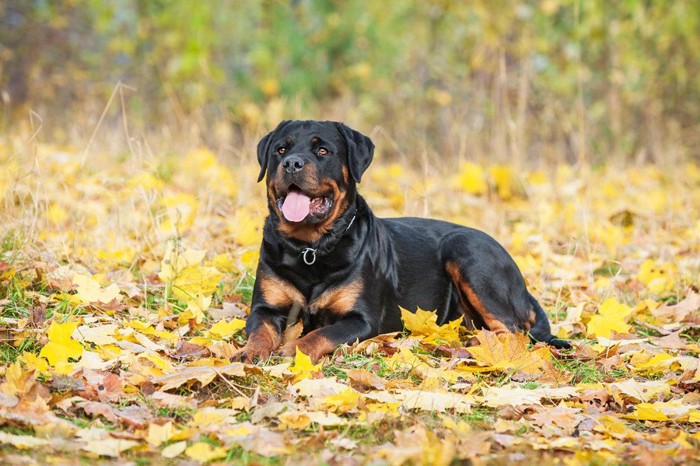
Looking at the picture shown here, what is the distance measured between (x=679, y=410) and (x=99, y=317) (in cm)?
269

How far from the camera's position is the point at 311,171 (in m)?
4.07

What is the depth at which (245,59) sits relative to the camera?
13727 mm

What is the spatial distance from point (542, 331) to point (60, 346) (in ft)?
8.37

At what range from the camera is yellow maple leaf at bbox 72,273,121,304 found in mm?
4137

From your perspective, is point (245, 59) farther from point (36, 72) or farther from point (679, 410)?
point (679, 410)

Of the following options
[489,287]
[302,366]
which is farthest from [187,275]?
[489,287]

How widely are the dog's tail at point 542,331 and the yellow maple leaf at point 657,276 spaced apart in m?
1.11

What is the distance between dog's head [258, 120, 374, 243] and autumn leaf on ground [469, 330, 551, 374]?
1063 mm

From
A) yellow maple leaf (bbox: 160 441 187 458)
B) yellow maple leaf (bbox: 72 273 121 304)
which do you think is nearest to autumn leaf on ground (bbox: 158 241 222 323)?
yellow maple leaf (bbox: 72 273 121 304)

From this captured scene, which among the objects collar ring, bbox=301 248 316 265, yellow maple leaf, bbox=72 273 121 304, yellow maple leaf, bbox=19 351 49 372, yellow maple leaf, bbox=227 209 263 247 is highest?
collar ring, bbox=301 248 316 265

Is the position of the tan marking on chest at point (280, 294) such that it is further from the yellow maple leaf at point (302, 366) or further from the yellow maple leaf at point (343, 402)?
the yellow maple leaf at point (343, 402)

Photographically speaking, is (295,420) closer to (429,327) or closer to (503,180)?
(429,327)

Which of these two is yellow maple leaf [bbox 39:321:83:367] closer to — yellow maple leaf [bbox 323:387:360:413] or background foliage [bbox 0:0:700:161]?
yellow maple leaf [bbox 323:387:360:413]

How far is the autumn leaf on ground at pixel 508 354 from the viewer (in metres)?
3.67
